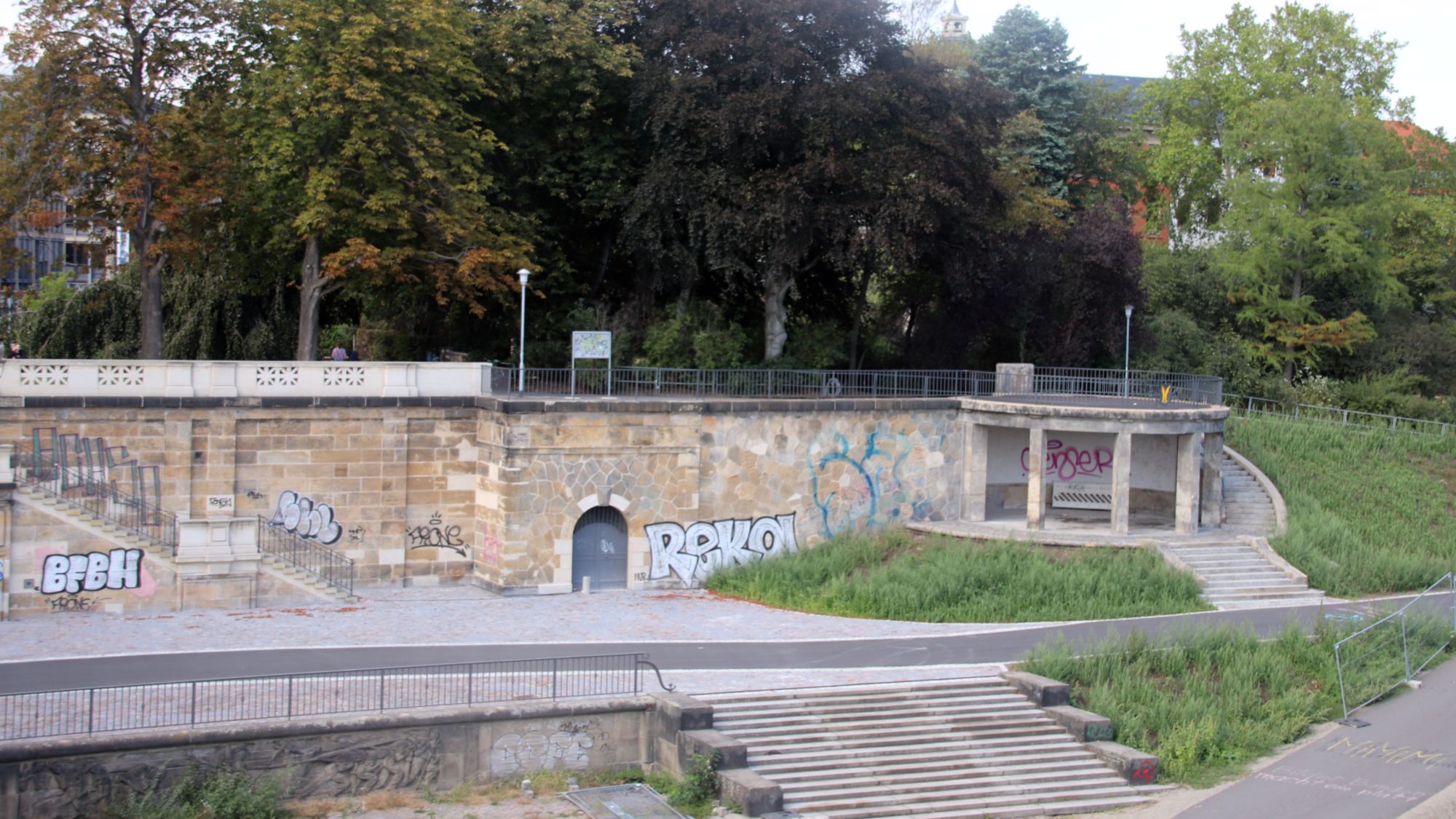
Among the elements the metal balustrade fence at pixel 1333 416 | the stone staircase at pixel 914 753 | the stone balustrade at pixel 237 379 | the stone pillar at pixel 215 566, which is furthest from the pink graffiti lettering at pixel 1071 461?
the stone pillar at pixel 215 566

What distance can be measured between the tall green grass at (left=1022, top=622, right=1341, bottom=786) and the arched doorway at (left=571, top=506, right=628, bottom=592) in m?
11.1

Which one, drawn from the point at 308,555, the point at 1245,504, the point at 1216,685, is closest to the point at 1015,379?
the point at 1245,504

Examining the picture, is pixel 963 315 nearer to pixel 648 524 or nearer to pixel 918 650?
pixel 648 524

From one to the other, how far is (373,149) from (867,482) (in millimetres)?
15542

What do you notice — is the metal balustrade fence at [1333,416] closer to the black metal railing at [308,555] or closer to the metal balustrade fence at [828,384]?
the metal balustrade fence at [828,384]

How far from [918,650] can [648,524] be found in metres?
8.67

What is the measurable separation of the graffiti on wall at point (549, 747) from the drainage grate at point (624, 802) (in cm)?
59

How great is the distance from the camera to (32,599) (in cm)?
2819

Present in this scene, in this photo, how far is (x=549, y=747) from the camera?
71.9 ft

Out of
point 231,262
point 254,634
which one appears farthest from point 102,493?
point 231,262

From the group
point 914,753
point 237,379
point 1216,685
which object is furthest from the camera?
point 237,379

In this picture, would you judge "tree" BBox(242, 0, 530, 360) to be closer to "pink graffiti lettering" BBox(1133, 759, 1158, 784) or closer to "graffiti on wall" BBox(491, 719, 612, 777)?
"graffiti on wall" BBox(491, 719, 612, 777)

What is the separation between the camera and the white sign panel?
1299 inches

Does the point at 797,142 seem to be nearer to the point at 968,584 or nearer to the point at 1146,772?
the point at 968,584
